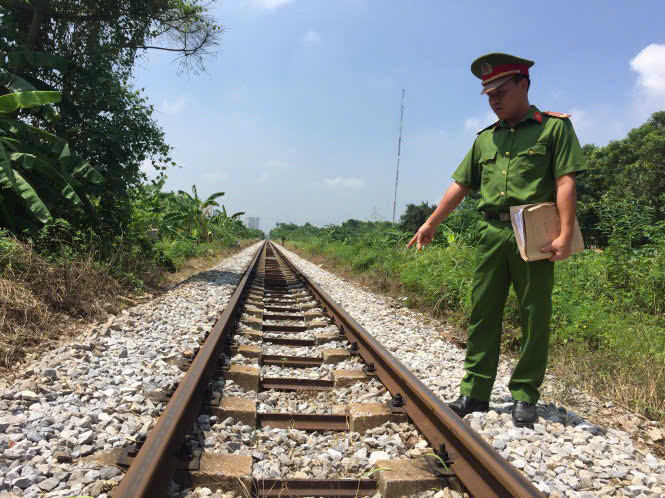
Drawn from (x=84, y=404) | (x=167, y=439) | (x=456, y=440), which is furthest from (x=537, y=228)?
(x=84, y=404)

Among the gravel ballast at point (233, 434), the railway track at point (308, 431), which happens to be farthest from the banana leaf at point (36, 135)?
the railway track at point (308, 431)

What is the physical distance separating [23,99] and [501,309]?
5.77m

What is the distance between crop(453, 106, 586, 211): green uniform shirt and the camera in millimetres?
2469

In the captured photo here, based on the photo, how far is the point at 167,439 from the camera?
6.54 ft

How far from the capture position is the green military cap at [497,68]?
2.54m

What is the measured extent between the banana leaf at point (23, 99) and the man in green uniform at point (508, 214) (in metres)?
5.17

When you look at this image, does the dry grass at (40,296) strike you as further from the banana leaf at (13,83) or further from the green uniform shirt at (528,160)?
the green uniform shirt at (528,160)

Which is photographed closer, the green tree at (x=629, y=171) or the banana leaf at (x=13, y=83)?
the banana leaf at (x=13, y=83)

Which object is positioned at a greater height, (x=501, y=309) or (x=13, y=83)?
(x=13, y=83)

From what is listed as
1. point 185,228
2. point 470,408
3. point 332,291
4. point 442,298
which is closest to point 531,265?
point 470,408

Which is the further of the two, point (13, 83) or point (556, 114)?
point (13, 83)

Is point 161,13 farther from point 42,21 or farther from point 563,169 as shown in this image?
point 563,169

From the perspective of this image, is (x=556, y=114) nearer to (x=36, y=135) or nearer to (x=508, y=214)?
(x=508, y=214)

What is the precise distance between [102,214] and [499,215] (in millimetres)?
6923
